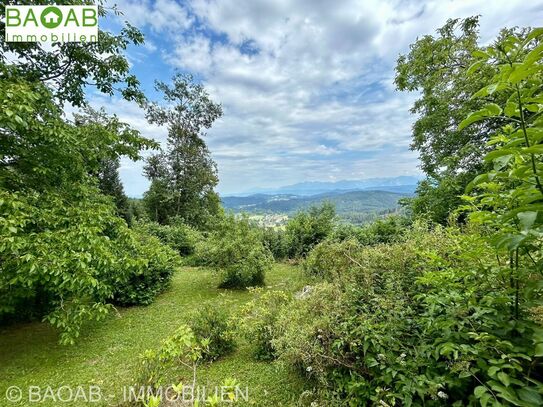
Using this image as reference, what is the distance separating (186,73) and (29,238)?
2048 cm

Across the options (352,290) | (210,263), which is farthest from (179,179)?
(352,290)

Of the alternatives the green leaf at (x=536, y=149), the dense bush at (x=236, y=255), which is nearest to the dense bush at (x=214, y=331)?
the dense bush at (x=236, y=255)

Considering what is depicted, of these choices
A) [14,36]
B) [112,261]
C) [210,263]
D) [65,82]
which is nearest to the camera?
[112,261]

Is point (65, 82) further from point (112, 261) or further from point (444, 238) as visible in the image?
point (444, 238)

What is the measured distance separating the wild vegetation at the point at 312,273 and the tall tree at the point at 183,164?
513 inches

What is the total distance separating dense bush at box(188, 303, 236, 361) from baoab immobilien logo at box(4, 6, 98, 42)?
18.5ft

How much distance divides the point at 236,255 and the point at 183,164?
15.1 meters

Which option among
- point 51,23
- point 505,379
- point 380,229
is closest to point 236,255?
point 380,229

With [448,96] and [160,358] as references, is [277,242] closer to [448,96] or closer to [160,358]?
[448,96]

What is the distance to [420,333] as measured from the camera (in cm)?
229

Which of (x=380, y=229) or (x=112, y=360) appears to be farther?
(x=380, y=229)

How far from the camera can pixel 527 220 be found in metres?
0.90

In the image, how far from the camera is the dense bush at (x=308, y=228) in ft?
42.2

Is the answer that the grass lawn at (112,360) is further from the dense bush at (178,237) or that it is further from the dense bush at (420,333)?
the dense bush at (178,237)
